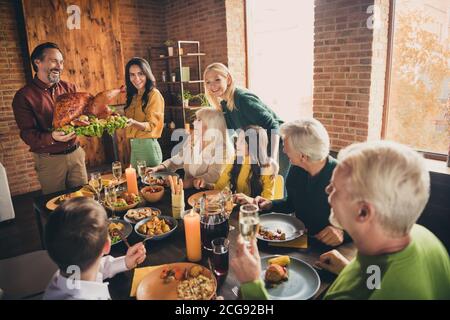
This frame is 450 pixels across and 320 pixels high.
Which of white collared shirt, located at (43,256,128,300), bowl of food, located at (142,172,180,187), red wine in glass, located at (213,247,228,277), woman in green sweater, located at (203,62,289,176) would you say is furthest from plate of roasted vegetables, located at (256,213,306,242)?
woman in green sweater, located at (203,62,289,176)

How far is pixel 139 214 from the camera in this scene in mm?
1794

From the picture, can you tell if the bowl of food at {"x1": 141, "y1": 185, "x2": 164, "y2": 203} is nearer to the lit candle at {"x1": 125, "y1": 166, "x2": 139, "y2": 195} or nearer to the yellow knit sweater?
the lit candle at {"x1": 125, "y1": 166, "x2": 139, "y2": 195}

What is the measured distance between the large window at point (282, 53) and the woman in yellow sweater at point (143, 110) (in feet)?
6.32

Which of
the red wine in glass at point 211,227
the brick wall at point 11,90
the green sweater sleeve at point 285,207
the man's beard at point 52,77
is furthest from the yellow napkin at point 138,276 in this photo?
the brick wall at point 11,90

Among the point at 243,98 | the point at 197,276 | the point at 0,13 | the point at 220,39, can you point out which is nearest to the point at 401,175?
the point at 197,276

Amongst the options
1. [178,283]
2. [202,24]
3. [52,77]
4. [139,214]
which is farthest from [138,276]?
[202,24]

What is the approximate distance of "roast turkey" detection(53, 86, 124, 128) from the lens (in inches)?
91.1

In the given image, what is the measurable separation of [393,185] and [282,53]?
4058 millimetres

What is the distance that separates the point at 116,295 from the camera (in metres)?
1.17

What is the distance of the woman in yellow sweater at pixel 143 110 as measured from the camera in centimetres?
314

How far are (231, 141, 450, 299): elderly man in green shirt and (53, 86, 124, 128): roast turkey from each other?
1.98m

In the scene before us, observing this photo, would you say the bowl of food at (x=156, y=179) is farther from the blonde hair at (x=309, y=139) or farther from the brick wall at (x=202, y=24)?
the brick wall at (x=202, y=24)
